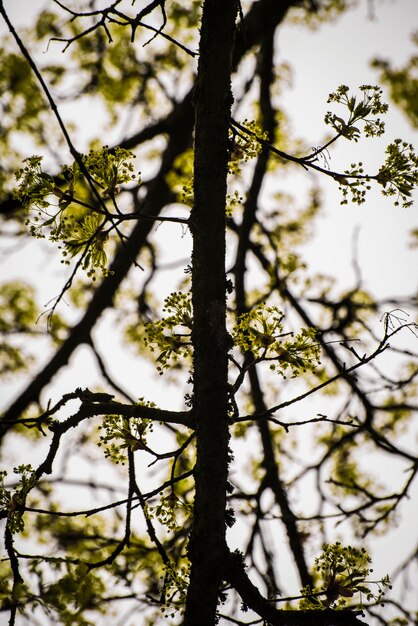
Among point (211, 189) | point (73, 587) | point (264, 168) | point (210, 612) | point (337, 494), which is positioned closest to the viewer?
point (210, 612)

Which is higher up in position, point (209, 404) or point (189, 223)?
point (189, 223)

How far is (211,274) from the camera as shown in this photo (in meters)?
2.21

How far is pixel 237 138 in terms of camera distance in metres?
2.43

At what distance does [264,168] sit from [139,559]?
4.21 m

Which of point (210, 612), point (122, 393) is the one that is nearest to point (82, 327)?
point (122, 393)

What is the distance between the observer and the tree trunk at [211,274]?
212 cm

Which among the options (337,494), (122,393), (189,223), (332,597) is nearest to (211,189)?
(189,223)

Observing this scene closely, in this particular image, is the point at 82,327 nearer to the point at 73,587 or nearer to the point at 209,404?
the point at 73,587

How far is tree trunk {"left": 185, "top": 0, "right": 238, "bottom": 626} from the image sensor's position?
2125 millimetres

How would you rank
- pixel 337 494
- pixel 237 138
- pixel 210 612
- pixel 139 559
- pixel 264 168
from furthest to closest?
pixel 337 494 < pixel 264 168 < pixel 139 559 < pixel 237 138 < pixel 210 612

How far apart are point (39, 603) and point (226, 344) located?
5.13 feet

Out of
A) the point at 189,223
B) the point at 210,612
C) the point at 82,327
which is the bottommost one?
the point at 210,612

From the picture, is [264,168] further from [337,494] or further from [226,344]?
[337,494]

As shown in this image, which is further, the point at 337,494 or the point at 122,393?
the point at 337,494
